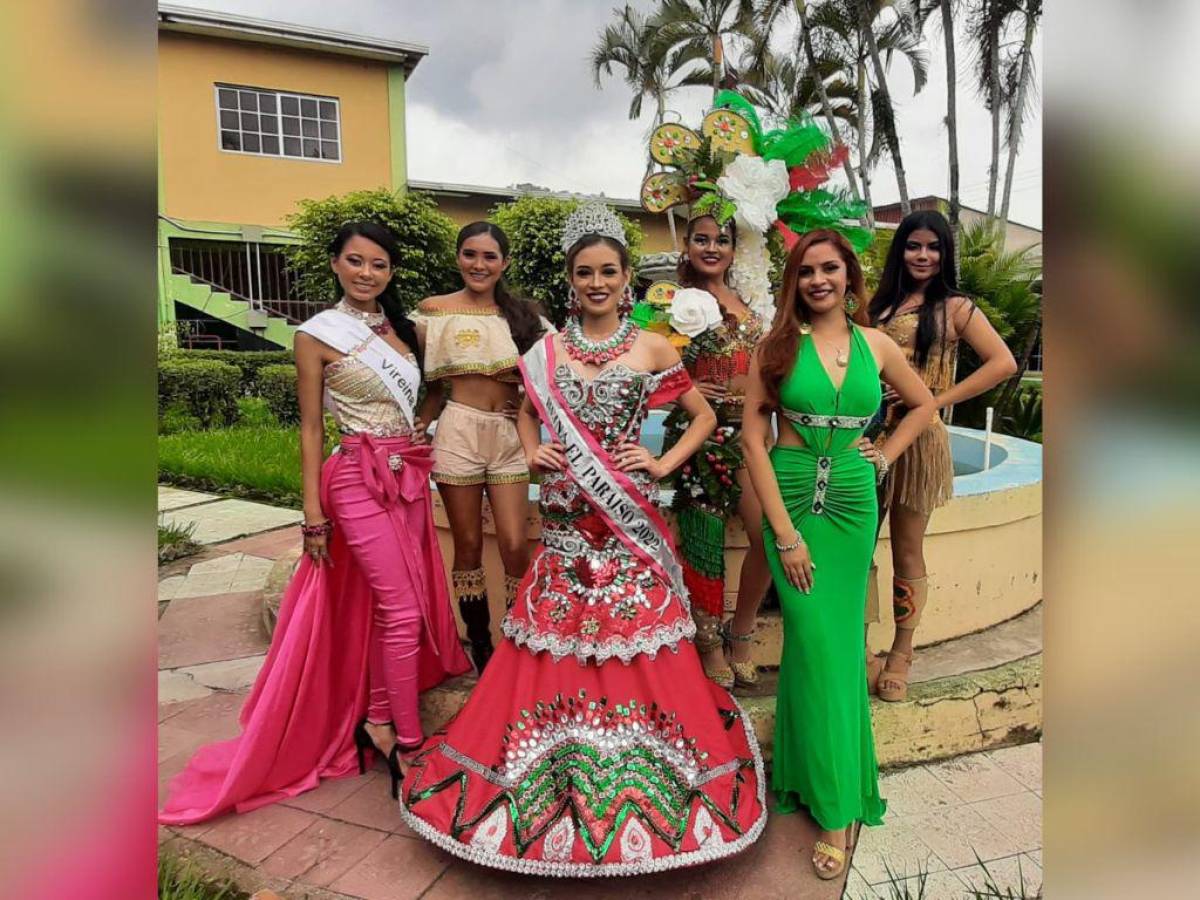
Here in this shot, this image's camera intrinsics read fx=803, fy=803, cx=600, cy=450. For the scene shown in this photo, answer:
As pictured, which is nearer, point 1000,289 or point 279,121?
point 1000,289

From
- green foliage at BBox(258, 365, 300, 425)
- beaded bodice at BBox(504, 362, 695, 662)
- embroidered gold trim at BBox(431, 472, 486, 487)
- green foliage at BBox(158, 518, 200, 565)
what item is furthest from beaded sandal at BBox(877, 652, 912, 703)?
green foliage at BBox(258, 365, 300, 425)

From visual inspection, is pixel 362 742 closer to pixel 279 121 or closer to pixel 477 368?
pixel 477 368

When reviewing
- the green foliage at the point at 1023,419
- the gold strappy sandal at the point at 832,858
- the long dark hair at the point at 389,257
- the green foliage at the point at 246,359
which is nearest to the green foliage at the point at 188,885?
the gold strappy sandal at the point at 832,858

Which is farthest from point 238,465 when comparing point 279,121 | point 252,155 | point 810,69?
point 810,69

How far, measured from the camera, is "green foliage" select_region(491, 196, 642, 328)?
11938 millimetres

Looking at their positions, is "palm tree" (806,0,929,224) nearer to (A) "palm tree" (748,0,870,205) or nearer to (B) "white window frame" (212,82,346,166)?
(A) "palm tree" (748,0,870,205)

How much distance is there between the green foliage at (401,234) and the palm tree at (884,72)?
27.1 feet

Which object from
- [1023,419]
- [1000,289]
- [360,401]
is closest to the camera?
[360,401]

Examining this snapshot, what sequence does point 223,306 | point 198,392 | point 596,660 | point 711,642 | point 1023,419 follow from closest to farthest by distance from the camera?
point 596,660 → point 711,642 → point 1023,419 → point 198,392 → point 223,306

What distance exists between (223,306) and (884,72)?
13474 mm

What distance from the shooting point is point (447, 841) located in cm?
242

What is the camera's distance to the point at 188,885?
2.33 metres
